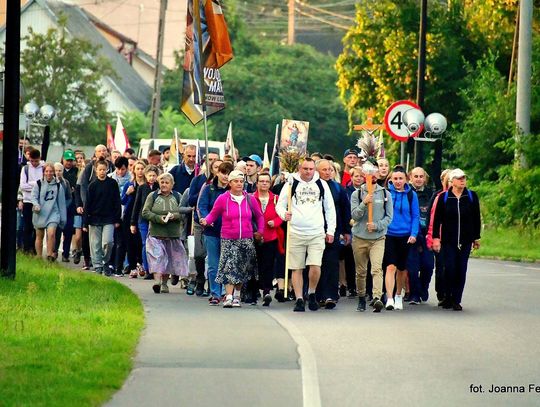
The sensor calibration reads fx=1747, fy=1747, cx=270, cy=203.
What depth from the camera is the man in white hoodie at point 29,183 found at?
2742 centimetres

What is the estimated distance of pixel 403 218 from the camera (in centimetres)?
2008

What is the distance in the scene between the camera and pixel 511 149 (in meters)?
35.7

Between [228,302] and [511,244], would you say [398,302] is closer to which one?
[228,302]

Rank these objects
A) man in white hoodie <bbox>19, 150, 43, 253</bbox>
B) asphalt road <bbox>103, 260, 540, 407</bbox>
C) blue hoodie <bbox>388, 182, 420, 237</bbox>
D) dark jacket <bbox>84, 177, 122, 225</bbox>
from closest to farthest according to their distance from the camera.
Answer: asphalt road <bbox>103, 260, 540, 407</bbox> < blue hoodie <bbox>388, 182, 420, 237</bbox> < dark jacket <bbox>84, 177, 122, 225</bbox> < man in white hoodie <bbox>19, 150, 43, 253</bbox>

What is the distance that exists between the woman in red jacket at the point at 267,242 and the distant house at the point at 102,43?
66168 millimetres

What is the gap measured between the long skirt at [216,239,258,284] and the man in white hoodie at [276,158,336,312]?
1.70 feet

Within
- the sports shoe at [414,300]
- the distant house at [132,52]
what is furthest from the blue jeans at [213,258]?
the distant house at [132,52]

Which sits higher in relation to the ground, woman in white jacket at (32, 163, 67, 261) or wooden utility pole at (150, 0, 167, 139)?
wooden utility pole at (150, 0, 167, 139)

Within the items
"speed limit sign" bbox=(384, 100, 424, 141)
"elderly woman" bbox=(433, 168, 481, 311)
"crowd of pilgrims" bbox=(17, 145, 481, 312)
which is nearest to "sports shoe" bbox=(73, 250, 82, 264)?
"crowd of pilgrims" bbox=(17, 145, 481, 312)

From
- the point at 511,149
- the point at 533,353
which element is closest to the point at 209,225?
the point at 533,353

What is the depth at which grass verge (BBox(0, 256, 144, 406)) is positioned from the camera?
11.8m

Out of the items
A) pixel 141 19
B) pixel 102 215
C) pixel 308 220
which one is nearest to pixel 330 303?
pixel 308 220

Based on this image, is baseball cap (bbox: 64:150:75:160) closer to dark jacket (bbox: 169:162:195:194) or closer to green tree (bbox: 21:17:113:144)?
dark jacket (bbox: 169:162:195:194)

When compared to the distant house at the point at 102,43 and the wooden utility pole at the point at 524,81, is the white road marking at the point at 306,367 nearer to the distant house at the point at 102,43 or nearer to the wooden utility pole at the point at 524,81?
the wooden utility pole at the point at 524,81
